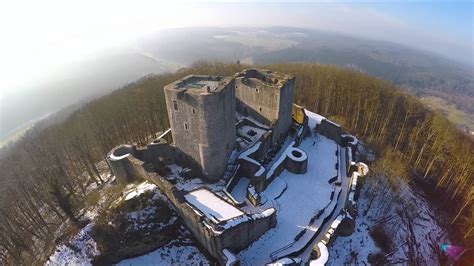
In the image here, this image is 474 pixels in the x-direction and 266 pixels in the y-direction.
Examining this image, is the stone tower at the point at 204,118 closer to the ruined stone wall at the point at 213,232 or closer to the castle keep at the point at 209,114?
the castle keep at the point at 209,114

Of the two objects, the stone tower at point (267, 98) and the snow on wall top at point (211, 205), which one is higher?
the stone tower at point (267, 98)

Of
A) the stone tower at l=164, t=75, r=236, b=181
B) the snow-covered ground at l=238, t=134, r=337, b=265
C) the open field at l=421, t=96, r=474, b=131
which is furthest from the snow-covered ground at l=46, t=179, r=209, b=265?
the open field at l=421, t=96, r=474, b=131

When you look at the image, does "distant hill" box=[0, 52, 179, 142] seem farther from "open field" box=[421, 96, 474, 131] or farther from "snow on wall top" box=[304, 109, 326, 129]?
"open field" box=[421, 96, 474, 131]

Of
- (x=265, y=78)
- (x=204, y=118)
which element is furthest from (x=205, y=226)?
(x=265, y=78)

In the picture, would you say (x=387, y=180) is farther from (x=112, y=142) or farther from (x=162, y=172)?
(x=112, y=142)

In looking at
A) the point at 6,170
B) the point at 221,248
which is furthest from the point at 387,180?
the point at 6,170

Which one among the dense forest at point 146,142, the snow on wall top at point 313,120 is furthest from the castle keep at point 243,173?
the dense forest at point 146,142
